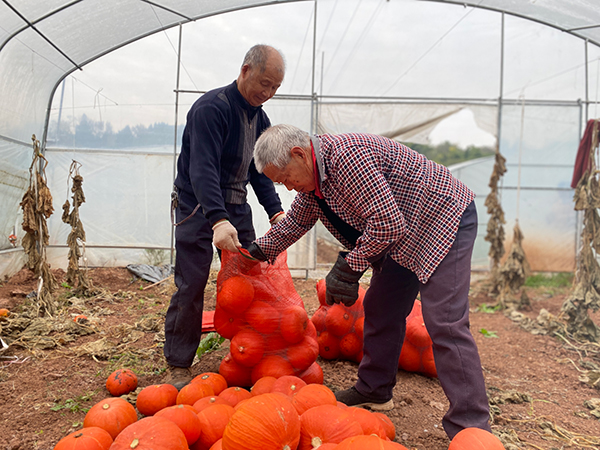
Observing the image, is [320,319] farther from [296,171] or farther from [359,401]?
[296,171]

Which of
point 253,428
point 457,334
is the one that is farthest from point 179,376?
point 457,334

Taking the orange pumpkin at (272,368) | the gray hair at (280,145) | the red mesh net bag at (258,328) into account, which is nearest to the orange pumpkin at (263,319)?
the red mesh net bag at (258,328)

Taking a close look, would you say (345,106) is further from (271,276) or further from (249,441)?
(249,441)

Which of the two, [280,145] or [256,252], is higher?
[280,145]

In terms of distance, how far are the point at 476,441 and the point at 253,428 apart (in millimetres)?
794

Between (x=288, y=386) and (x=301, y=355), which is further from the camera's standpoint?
(x=301, y=355)

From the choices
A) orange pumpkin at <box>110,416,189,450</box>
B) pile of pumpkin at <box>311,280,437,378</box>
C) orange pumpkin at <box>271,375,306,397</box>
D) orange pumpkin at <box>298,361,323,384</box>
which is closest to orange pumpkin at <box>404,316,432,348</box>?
pile of pumpkin at <box>311,280,437,378</box>

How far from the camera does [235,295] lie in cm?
232

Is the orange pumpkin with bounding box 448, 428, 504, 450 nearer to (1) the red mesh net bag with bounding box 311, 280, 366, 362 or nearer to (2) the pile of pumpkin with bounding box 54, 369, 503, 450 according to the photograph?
(2) the pile of pumpkin with bounding box 54, 369, 503, 450

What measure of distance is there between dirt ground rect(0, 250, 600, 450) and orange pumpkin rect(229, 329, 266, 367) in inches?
23.0

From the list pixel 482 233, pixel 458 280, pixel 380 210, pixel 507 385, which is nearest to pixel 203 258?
pixel 380 210

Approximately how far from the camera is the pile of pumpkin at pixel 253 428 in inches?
56.5

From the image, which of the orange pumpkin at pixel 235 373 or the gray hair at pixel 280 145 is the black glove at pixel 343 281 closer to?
the gray hair at pixel 280 145

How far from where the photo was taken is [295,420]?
1.51 m
